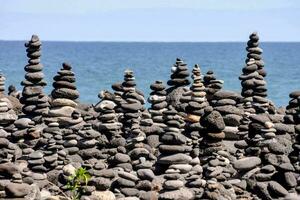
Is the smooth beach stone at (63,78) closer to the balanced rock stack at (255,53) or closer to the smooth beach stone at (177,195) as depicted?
the balanced rock stack at (255,53)

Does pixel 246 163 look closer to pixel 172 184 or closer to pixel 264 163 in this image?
pixel 264 163

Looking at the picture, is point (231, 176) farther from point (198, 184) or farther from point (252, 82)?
point (252, 82)

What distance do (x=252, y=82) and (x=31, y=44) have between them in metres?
7.71

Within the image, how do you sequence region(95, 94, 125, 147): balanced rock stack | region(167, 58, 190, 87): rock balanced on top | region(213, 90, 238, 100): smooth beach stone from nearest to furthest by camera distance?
region(95, 94, 125, 147): balanced rock stack → region(213, 90, 238, 100): smooth beach stone → region(167, 58, 190, 87): rock balanced on top

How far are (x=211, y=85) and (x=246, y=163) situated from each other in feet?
23.4

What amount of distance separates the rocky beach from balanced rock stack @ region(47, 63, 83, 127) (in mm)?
34

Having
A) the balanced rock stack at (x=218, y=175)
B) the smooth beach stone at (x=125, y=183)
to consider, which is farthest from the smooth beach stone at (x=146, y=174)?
Answer: the balanced rock stack at (x=218, y=175)

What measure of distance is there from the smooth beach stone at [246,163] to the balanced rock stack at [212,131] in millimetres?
1267

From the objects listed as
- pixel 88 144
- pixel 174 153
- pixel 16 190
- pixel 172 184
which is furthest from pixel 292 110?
pixel 16 190

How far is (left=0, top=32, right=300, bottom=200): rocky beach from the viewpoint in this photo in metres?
21.9

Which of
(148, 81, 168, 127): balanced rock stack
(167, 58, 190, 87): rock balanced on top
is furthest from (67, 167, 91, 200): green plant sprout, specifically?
(167, 58, 190, 87): rock balanced on top

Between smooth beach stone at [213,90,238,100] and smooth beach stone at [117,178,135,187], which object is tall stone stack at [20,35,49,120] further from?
smooth beach stone at [117,178,135,187]

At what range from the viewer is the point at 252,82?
2970cm

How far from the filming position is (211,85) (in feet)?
99.5
